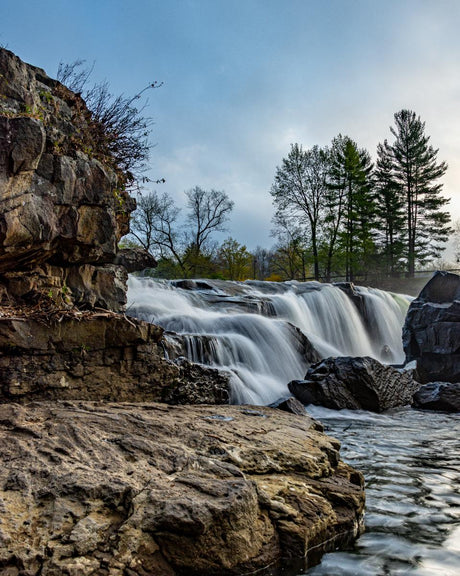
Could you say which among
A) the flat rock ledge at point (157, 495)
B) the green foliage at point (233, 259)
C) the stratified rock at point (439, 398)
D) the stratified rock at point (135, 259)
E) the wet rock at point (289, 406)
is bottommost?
the stratified rock at point (439, 398)

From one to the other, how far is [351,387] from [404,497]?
5263 mm

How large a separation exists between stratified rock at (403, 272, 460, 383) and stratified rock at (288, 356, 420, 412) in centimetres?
415

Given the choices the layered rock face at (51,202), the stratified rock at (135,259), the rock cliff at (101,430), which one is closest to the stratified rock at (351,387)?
the rock cliff at (101,430)

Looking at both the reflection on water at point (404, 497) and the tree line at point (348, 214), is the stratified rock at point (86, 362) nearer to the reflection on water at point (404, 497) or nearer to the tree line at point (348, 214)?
the reflection on water at point (404, 497)

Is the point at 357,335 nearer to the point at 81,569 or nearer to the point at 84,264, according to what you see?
the point at 84,264

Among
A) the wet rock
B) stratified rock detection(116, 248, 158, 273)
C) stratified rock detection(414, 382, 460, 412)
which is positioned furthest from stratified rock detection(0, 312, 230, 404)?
stratified rock detection(414, 382, 460, 412)

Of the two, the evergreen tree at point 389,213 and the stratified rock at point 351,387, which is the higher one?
the evergreen tree at point 389,213

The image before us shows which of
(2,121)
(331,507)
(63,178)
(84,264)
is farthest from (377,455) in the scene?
(2,121)

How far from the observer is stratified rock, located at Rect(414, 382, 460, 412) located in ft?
29.9

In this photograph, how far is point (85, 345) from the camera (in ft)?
16.2

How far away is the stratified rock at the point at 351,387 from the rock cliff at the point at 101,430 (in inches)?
127

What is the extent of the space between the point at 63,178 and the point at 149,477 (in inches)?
171

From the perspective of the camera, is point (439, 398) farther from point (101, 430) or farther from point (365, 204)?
point (365, 204)

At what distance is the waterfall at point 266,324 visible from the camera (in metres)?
10.2
